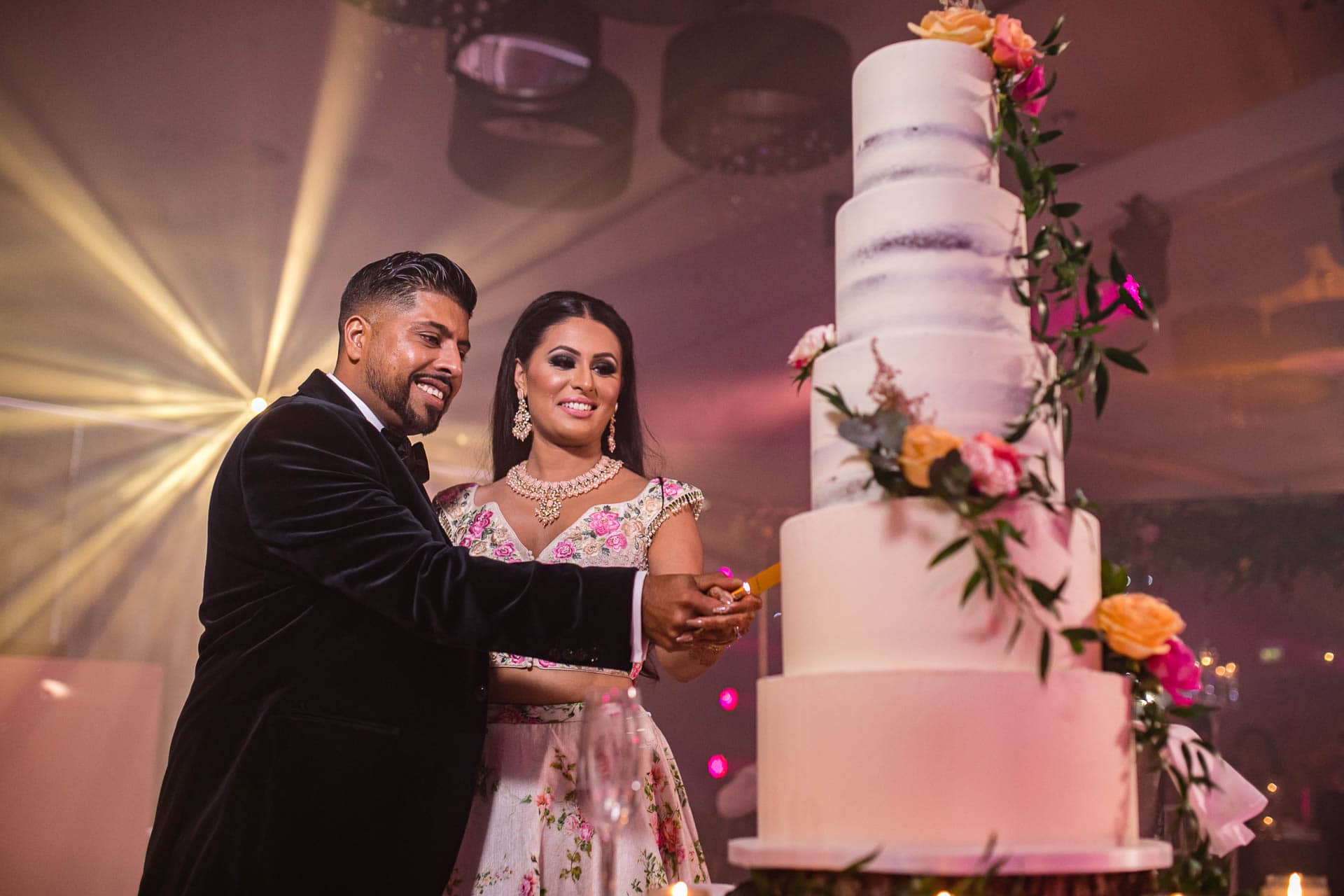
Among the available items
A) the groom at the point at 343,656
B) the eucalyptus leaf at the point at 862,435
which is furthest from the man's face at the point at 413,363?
the eucalyptus leaf at the point at 862,435

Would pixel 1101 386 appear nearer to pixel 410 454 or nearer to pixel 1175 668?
pixel 1175 668

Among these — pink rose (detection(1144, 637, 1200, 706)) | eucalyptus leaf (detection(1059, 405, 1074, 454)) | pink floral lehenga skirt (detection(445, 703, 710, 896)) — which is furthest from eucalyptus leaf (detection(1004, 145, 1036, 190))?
pink floral lehenga skirt (detection(445, 703, 710, 896))

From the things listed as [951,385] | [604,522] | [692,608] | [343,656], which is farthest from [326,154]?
[951,385]

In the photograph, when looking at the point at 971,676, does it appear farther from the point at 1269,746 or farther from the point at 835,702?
the point at 1269,746

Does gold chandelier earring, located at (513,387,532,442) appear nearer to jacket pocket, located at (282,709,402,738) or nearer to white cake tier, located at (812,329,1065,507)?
jacket pocket, located at (282,709,402,738)

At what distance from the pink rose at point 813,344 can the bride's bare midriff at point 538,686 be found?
89cm

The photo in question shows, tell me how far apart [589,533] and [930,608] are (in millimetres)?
1169

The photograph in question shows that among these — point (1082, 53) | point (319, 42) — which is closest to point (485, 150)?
point (319, 42)

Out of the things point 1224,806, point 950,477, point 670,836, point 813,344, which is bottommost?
point 670,836

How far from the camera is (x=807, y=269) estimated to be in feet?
20.3

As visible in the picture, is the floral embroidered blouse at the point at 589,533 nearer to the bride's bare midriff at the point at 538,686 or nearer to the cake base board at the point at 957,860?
the bride's bare midriff at the point at 538,686

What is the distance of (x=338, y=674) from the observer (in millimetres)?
2107

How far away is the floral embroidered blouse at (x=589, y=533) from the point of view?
2602 millimetres

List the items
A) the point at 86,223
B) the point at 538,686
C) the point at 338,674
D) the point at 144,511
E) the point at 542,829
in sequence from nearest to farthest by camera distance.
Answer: the point at 338,674 < the point at 542,829 < the point at 538,686 < the point at 86,223 < the point at 144,511
